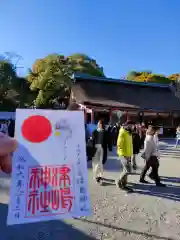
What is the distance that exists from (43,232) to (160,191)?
320cm

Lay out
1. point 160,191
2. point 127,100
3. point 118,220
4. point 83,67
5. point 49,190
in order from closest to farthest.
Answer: point 49,190 < point 118,220 < point 160,191 < point 127,100 < point 83,67

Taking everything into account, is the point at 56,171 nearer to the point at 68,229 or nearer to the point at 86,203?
the point at 86,203

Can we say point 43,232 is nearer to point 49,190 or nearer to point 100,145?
point 49,190

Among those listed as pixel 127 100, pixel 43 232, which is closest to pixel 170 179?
pixel 43 232

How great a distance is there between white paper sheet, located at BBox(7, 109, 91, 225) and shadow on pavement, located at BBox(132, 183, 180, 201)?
427 cm

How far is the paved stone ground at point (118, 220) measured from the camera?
12.8ft

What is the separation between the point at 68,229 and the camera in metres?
4.06

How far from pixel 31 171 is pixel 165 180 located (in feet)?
19.8

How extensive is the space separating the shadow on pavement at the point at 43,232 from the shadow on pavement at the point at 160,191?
2.42 metres

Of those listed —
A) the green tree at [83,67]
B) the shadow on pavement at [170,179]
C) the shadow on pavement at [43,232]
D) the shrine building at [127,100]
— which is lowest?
the shadow on pavement at [43,232]

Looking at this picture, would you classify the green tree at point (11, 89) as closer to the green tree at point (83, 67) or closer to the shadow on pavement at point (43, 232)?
the green tree at point (83, 67)

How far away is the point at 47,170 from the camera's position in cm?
196

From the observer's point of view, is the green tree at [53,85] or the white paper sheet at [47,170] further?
the green tree at [53,85]

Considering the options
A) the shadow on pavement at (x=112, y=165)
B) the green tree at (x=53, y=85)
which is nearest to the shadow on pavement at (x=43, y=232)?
the shadow on pavement at (x=112, y=165)
